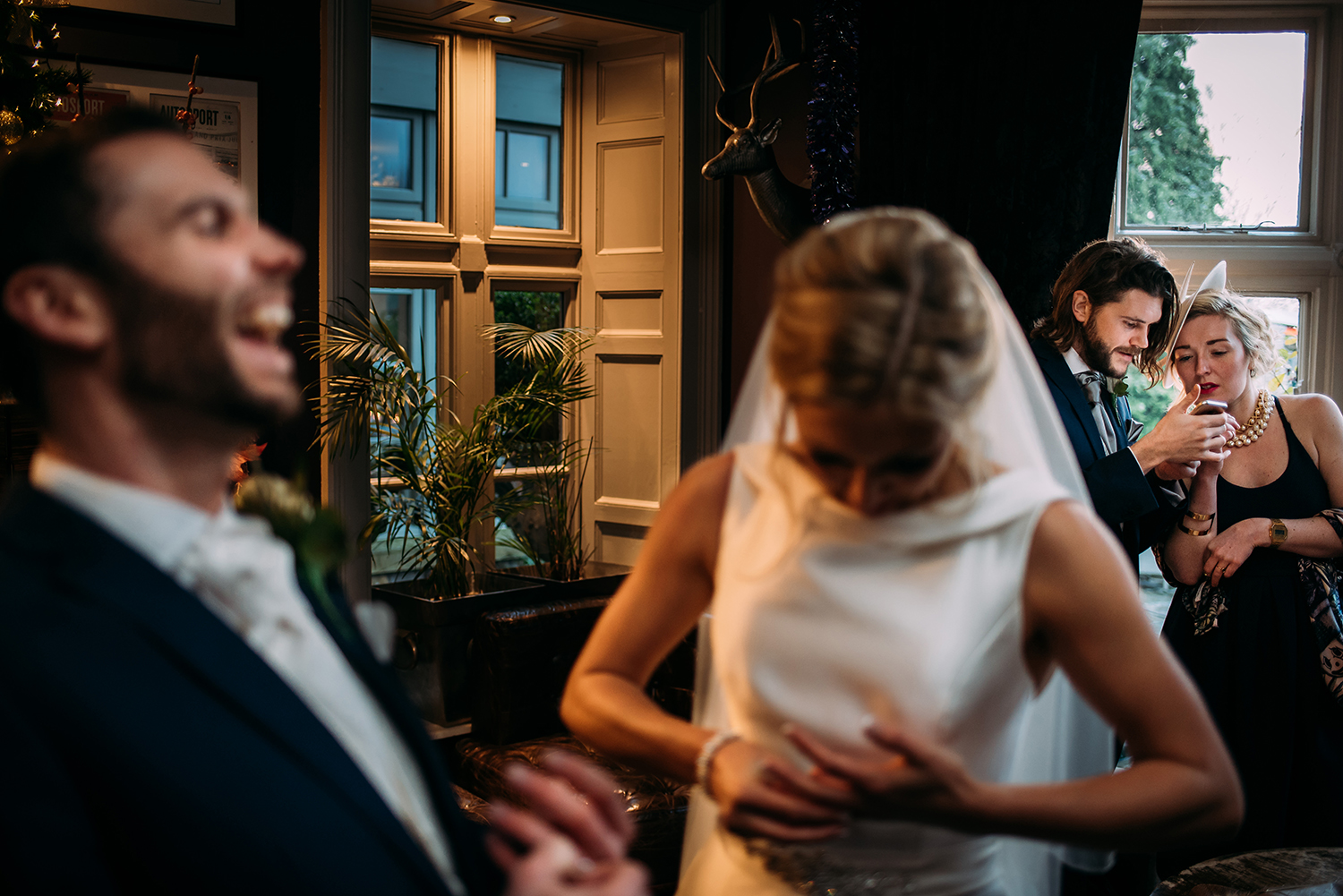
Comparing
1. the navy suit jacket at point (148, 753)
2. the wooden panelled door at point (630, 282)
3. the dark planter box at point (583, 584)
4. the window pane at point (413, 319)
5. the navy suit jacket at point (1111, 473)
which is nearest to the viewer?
the navy suit jacket at point (148, 753)

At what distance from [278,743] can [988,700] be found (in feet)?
2.55

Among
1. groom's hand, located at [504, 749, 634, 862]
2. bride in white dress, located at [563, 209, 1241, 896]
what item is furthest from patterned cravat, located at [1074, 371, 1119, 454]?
groom's hand, located at [504, 749, 634, 862]

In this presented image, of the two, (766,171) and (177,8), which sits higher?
(177,8)

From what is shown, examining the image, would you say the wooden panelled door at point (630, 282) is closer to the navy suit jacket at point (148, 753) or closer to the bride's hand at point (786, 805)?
the bride's hand at point (786, 805)

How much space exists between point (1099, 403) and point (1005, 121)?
1.33 meters

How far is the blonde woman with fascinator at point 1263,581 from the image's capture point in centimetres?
264

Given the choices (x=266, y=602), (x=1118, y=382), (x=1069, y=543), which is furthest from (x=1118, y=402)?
(x=266, y=602)

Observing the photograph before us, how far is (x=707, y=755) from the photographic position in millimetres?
1184

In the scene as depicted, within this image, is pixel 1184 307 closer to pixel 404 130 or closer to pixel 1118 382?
pixel 1118 382

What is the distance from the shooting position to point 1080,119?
11.5 feet

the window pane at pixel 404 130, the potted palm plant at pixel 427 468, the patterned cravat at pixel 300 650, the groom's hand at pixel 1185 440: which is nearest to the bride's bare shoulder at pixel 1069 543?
the patterned cravat at pixel 300 650

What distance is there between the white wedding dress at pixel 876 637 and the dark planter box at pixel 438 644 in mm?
2498

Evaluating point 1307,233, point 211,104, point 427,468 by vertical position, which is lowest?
point 427,468

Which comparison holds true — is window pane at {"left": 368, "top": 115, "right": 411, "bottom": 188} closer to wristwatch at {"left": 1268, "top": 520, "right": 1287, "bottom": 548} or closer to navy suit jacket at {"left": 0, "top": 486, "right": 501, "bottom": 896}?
wristwatch at {"left": 1268, "top": 520, "right": 1287, "bottom": 548}
